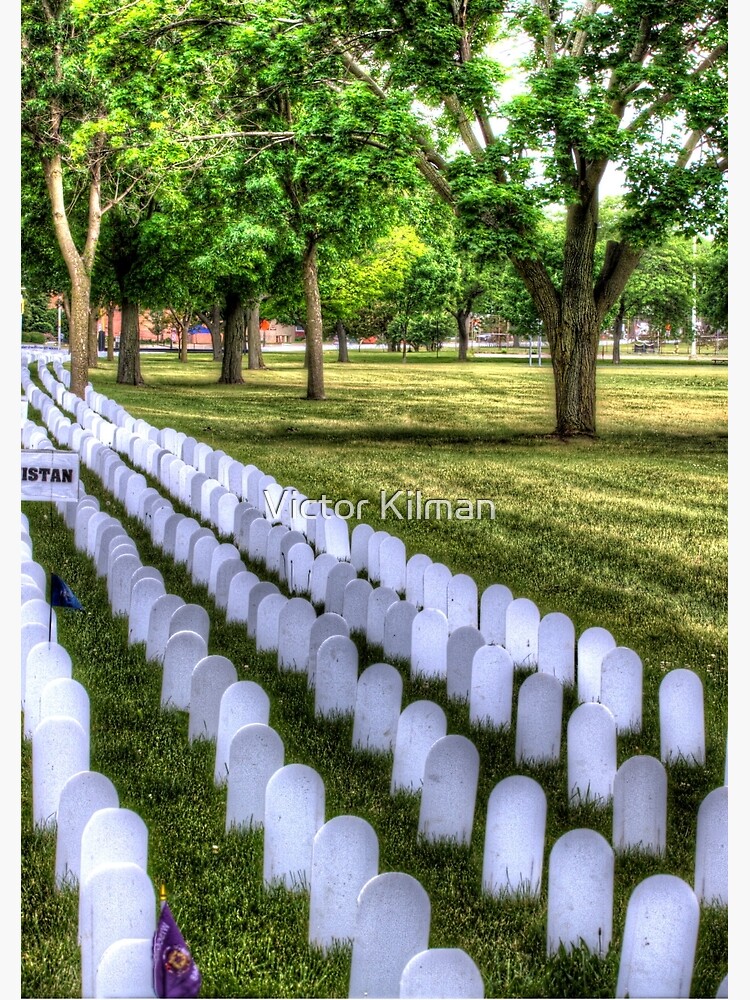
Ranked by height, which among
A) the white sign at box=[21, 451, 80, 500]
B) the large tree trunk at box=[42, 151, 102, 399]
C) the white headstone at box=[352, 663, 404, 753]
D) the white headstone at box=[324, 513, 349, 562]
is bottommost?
the white headstone at box=[352, 663, 404, 753]

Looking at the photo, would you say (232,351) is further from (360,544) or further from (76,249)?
(360,544)

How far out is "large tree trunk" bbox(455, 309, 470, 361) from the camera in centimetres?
820

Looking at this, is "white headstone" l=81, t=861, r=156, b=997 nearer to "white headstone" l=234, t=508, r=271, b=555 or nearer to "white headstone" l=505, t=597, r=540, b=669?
"white headstone" l=505, t=597, r=540, b=669

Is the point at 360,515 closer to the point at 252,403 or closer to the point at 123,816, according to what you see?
the point at 252,403

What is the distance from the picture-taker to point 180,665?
12.6ft

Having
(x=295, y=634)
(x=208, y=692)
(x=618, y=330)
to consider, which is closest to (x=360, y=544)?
(x=295, y=634)

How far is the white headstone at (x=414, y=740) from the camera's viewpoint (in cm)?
306

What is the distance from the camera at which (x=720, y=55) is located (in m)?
8.10

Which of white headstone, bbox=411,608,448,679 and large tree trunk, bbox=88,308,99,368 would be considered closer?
white headstone, bbox=411,608,448,679

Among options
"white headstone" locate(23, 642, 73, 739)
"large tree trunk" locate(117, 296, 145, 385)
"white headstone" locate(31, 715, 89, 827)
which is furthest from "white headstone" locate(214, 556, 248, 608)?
"large tree trunk" locate(117, 296, 145, 385)

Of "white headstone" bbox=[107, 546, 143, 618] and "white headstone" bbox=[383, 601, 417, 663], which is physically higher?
"white headstone" bbox=[107, 546, 143, 618]

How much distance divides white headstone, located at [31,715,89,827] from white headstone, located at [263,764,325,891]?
58 centimetres

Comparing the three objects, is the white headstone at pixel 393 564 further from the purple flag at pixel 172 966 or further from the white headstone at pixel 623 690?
the purple flag at pixel 172 966

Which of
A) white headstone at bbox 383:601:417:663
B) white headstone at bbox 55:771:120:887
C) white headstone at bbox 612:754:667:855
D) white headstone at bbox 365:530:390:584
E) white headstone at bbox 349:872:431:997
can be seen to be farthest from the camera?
white headstone at bbox 365:530:390:584
